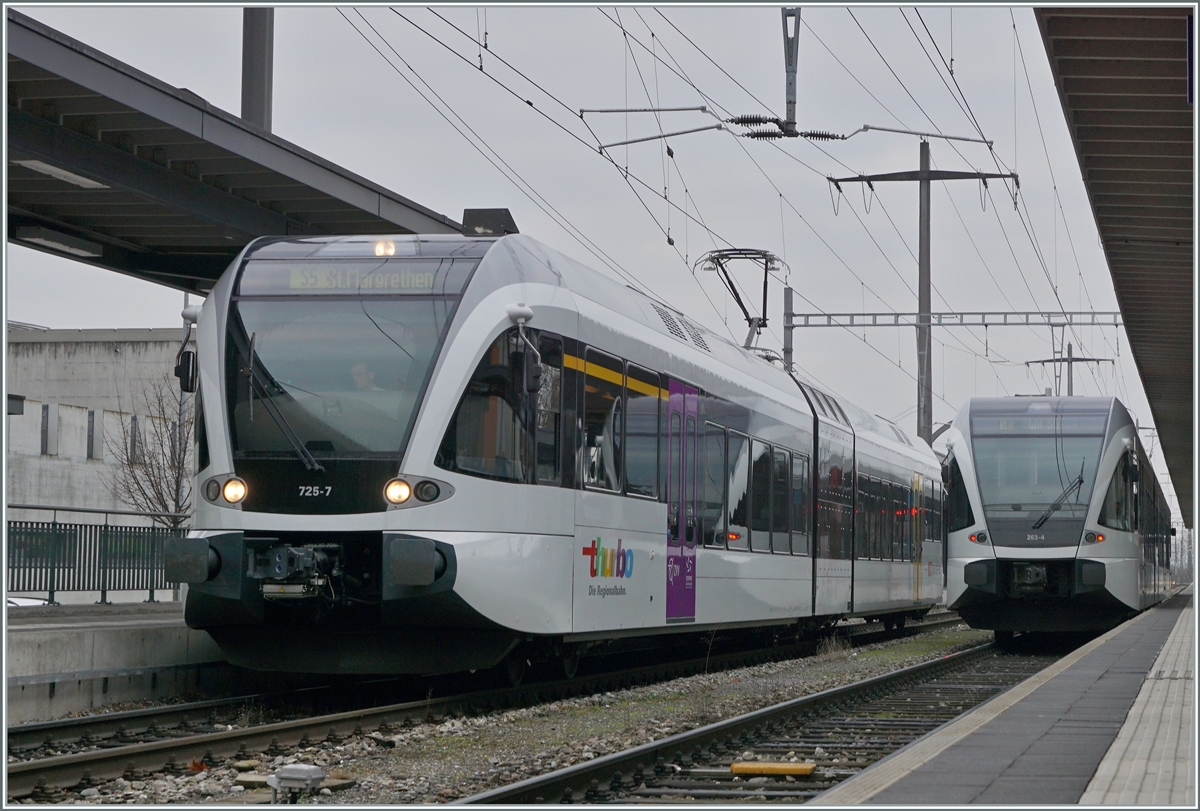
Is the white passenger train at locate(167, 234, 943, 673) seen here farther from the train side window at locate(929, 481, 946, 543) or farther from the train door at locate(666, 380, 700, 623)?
the train side window at locate(929, 481, 946, 543)

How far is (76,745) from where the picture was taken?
30.9ft

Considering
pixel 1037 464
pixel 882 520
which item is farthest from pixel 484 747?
pixel 882 520

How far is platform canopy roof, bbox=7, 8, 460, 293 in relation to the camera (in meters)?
12.1

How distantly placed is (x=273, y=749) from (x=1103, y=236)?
13962mm

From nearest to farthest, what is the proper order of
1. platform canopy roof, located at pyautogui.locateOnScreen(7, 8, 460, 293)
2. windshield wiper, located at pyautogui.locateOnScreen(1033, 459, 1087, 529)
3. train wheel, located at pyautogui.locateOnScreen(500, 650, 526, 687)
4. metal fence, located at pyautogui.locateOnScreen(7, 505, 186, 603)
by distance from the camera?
platform canopy roof, located at pyautogui.locateOnScreen(7, 8, 460, 293) < train wheel, located at pyautogui.locateOnScreen(500, 650, 526, 687) < metal fence, located at pyautogui.locateOnScreen(7, 505, 186, 603) < windshield wiper, located at pyautogui.locateOnScreen(1033, 459, 1087, 529)

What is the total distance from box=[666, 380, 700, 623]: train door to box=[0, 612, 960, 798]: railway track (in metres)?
1.37

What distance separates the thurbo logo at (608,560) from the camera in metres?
12.3

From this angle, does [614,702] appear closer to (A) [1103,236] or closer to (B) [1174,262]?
(A) [1103,236]

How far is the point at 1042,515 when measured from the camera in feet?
64.6

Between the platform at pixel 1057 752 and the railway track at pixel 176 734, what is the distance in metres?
3.67

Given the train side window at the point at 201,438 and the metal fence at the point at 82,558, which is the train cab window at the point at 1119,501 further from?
the train side window at the point at 201,438

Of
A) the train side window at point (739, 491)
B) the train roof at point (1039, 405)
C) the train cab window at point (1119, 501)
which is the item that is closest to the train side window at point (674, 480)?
the train side window at point (739, 491)

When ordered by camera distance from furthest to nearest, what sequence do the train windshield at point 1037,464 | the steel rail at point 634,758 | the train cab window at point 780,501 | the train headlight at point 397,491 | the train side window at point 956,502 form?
1. the train side window at point 956,502
2. the train windshield at point 1037,464
3. the train cab window at point 780,501
4. the train headlight at point 397,491
5. the steel rail at point 634,758

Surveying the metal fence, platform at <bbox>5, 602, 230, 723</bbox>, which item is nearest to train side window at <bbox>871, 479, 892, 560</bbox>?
the metal fence
